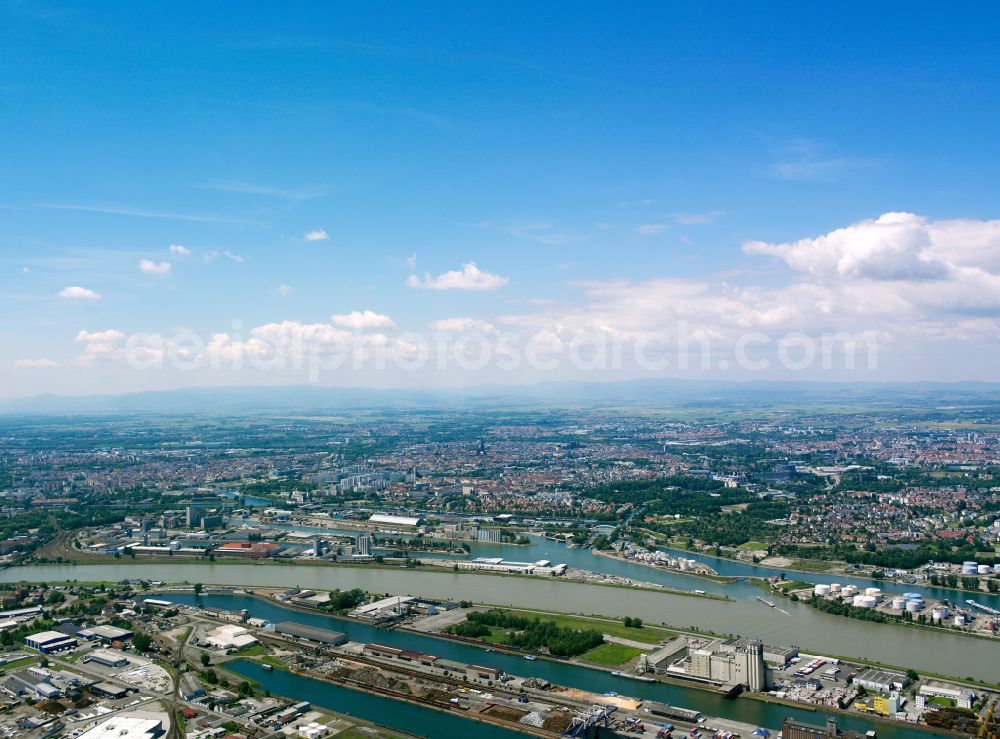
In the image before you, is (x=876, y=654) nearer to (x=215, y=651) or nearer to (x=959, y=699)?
(x=959, y=699)

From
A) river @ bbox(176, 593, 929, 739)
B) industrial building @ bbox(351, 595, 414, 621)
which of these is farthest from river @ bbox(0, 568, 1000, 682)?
river @ bbox(176, 593, 929, 739)

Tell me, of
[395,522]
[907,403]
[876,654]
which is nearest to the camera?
[876,654]

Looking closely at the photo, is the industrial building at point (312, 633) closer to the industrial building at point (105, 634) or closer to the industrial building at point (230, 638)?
the industrial building at point (230, 638)

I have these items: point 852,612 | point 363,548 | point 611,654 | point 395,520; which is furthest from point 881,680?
point 395,520

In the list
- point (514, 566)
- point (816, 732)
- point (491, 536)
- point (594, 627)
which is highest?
point (816, 732)

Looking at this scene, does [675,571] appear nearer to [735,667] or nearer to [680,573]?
[680,573]

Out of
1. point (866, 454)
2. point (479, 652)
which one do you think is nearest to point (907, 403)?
point (866, 454)
